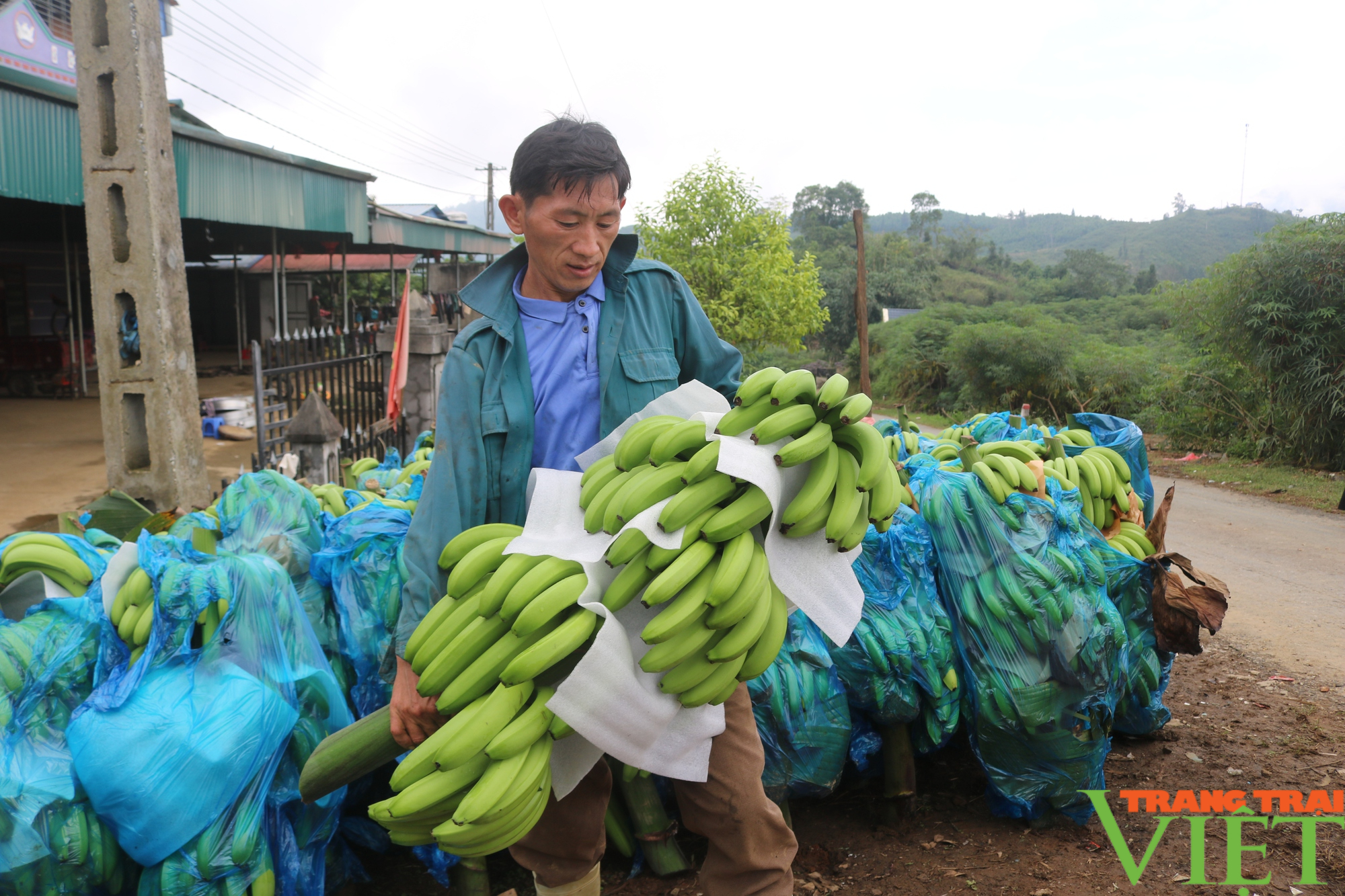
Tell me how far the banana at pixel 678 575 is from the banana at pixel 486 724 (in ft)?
0.81

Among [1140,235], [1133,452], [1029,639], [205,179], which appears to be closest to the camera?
[1029,639]

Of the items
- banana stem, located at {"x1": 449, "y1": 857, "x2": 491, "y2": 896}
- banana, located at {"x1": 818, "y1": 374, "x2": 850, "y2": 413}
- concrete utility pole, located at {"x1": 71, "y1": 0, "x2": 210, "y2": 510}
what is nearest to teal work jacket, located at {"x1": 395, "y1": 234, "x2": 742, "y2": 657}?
banana, located at {"x1": 818, "y1": 374, "x2": 850, "y2": 413}

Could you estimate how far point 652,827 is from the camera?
261 centimetres

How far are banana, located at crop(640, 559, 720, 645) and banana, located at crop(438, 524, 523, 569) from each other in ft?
1.20

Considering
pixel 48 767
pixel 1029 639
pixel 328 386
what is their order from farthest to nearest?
1. pixel 328 386
2. pixel 1029 639
3. pixel 48 767

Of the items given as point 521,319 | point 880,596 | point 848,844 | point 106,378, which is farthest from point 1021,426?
point 106,378

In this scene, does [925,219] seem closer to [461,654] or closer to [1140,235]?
[1140,235]

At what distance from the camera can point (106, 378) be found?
18.9 feet

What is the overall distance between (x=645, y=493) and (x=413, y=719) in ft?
1.86

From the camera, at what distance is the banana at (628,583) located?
4.33 ft

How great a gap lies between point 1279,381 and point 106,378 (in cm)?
1356

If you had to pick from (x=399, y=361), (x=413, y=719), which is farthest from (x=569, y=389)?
(x=399, y=361)

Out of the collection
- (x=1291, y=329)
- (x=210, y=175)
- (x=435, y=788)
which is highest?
(x=210, y=175)

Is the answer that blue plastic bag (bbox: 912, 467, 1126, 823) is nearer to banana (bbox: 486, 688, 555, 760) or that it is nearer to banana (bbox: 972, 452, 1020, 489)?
banana (bbox: 972, 452, 1020, 489)
